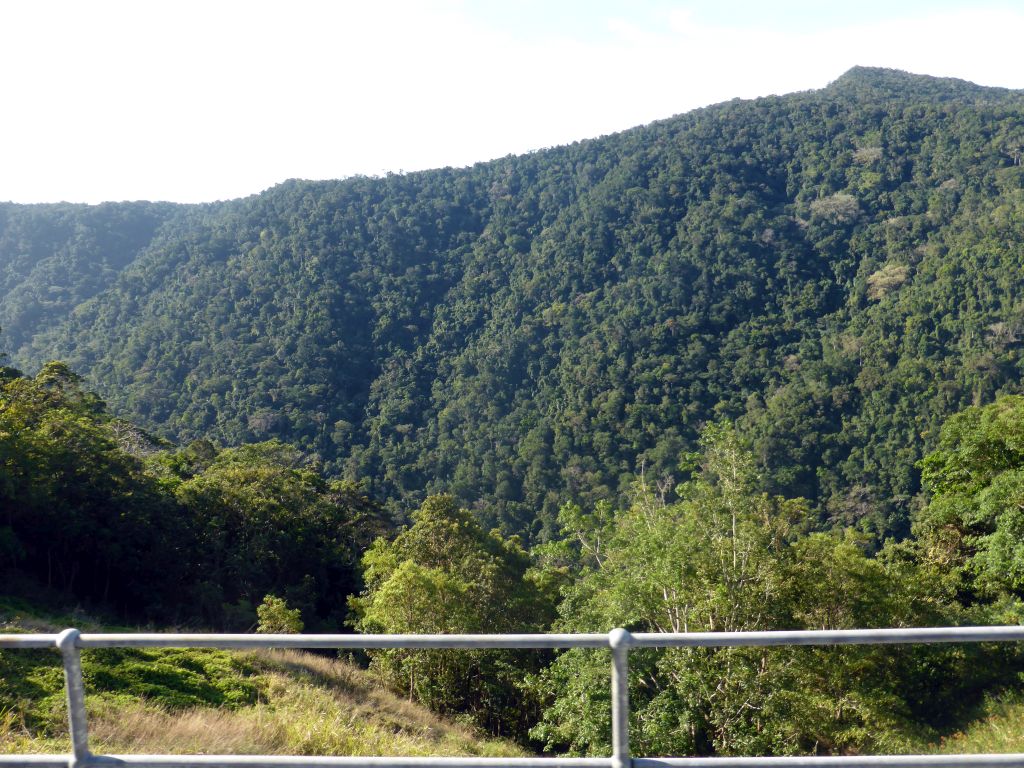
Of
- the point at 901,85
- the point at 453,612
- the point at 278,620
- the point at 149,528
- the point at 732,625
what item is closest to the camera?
the point at 732,625

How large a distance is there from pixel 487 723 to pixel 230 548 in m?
12.8

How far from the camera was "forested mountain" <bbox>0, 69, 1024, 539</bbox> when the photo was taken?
58.5 metres

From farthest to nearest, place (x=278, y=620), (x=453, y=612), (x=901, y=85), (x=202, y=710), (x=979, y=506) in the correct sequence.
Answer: (x=901, y=85) → (x=979, y=506) → (x=453, y=612) → (x=278, y=620) → (x=202, y=710)

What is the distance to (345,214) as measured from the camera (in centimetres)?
10019

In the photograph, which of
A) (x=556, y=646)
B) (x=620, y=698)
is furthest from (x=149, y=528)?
(x=620, y=698)

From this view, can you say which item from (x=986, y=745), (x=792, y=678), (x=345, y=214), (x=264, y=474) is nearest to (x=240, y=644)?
(x=986, y=745)

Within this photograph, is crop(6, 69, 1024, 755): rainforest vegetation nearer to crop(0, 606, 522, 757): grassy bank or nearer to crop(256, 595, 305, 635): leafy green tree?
crop(256, 595, 305, 635): leafy green tree

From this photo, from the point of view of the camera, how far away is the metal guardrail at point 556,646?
2.23m

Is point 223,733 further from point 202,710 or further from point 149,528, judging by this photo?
point 149,528

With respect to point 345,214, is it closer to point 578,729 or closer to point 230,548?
point 230,548

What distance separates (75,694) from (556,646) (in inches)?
61.4

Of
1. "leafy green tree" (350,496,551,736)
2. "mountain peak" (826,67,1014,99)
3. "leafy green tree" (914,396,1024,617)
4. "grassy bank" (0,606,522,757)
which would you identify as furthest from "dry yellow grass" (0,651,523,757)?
"mountain peak" (826,67,1014,99)

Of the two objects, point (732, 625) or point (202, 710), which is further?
point (732, 625)

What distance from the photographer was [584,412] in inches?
2643
